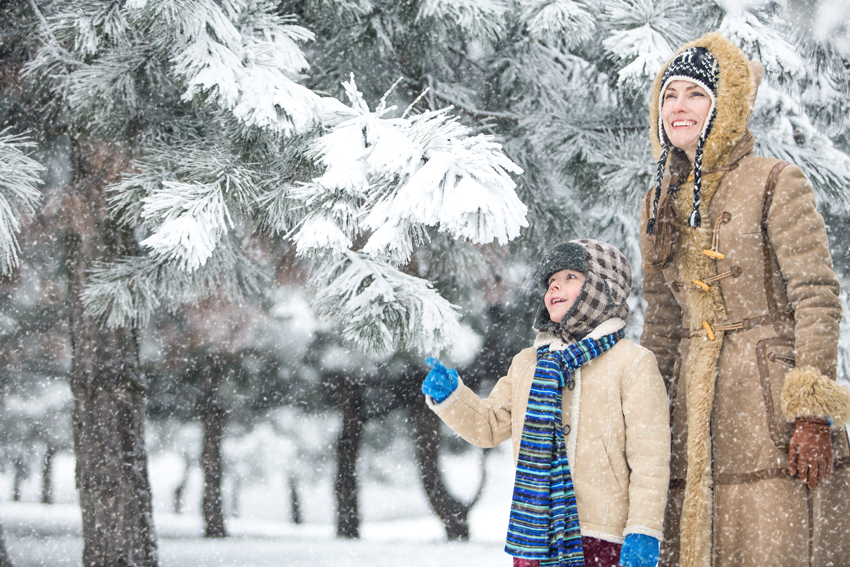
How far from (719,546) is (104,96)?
11.5 feet

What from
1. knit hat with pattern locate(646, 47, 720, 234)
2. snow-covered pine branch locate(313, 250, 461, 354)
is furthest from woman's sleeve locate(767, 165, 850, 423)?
snow-covered pine branch locate(313, 250, 461, 354)

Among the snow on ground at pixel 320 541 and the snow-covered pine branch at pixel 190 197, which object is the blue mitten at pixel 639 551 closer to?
the snow-covered pine branch at pixel 190 197

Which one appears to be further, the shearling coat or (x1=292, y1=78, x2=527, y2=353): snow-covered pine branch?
(x1=292, y1=78, x2=527, y2=353): snow-covered pine branch

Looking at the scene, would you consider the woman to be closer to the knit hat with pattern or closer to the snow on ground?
the knit hat with pattern

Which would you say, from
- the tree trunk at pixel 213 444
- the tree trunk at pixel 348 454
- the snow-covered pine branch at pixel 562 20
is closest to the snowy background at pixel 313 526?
the tree trunk at pixel 348 454

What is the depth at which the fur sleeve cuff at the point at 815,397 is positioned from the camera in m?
1.64

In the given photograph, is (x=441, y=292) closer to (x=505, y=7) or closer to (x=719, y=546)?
(x=505, y=7)

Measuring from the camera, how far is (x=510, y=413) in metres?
2.27

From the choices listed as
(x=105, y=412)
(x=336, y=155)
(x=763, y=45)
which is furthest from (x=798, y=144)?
(x=105, y=412)

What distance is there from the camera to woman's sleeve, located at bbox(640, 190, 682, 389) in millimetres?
2197

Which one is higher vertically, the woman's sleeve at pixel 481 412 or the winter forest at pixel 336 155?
the winter forest at pixel 336 155

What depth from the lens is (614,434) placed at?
1986mm

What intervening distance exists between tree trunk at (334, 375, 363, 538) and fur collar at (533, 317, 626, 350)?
22.2 ft

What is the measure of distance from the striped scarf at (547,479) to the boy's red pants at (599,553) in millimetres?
50
